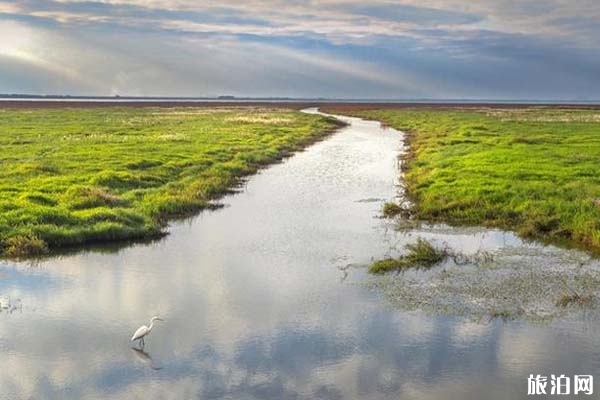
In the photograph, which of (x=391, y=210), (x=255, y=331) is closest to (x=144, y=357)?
(x=255, y=331)

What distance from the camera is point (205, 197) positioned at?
25016 mm

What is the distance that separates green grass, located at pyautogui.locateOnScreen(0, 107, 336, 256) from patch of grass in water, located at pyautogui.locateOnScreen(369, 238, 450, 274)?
758cm

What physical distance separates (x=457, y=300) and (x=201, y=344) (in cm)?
568

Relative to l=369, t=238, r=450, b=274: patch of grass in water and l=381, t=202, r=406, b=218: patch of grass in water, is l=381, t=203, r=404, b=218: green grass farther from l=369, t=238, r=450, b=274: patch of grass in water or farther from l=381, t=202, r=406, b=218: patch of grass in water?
l=369, t=238, r=450, b=274: patch of grass in water

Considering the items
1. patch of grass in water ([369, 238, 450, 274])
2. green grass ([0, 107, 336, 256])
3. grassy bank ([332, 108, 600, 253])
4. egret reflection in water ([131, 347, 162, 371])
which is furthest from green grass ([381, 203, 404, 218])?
egret reflection in water ([131, 347, 162, 371])

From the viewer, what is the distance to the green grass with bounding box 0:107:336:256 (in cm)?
1833

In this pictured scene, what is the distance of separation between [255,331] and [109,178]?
643 inches

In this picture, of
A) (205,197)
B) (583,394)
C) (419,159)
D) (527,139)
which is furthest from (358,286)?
(527,139)

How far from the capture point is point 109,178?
26.0 m

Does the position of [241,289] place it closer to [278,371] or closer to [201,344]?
[201,344]

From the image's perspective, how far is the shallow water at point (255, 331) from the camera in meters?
9.75

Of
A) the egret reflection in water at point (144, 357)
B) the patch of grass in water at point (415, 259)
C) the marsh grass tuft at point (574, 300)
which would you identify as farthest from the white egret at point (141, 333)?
the marsh grass tuft at point (574, 300)

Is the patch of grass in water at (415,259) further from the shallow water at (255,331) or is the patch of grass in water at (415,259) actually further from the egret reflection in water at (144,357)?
the egret reflection in water at (144,357)

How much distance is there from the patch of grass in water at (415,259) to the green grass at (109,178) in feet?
24.9
